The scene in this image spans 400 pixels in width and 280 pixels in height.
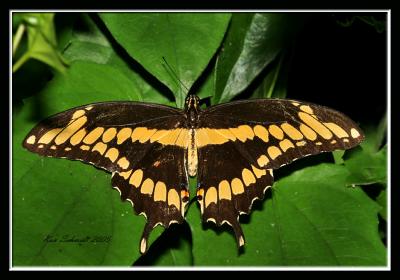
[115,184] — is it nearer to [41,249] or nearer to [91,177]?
[91,177]

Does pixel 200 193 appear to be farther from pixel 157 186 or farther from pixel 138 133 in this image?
pixel 138 133

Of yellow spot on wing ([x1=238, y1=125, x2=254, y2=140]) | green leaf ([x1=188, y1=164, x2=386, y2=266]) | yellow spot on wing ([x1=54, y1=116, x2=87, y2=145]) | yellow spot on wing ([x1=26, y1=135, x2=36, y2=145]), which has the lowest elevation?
green leaf ([x1=188, y1=164, x2=386, y2=266])

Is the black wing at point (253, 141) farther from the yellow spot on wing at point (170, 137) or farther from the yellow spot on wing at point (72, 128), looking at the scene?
the yellow spot on wing at point (72, 128)

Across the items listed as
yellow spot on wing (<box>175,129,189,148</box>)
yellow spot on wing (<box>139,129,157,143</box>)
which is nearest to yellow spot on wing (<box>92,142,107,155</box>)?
yellow spot on wing (<box>139,129,157,143</box>)

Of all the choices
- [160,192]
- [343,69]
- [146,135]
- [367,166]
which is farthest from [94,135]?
[343,69]

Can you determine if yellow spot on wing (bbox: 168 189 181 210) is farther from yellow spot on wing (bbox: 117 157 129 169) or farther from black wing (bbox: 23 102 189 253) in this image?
yellow spot on wing (bbox: 117 157 129 169)

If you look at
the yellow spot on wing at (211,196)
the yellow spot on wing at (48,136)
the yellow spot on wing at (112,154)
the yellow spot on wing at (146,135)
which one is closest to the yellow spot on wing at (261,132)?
the yellow spot on wing at (211,196)
